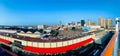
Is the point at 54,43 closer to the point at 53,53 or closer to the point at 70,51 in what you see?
Result: the point at 70,51

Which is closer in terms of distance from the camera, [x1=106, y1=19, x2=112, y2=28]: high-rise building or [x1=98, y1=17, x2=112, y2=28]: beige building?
[x1=106, y1=19, x2=112, y2=28]: high-rise building

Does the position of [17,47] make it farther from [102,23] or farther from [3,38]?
[102,23]

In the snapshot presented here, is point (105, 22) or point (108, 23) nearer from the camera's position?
point (108, 23)

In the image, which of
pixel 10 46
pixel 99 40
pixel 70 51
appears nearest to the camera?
pixel 70 51

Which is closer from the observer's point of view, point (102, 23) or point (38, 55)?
point (38, 55)

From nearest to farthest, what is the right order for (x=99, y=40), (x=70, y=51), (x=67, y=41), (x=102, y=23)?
(x=70, y=51) → (x=67, y=41) → (x=99, y=40) → (x=102, y=23)

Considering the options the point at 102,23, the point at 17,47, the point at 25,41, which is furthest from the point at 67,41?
the point at 102,23

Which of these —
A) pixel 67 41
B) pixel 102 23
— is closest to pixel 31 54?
pixel 67 41

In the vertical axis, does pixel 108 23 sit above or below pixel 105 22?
below

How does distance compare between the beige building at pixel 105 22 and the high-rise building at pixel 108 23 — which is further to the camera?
the beige building at pixel 105 22
